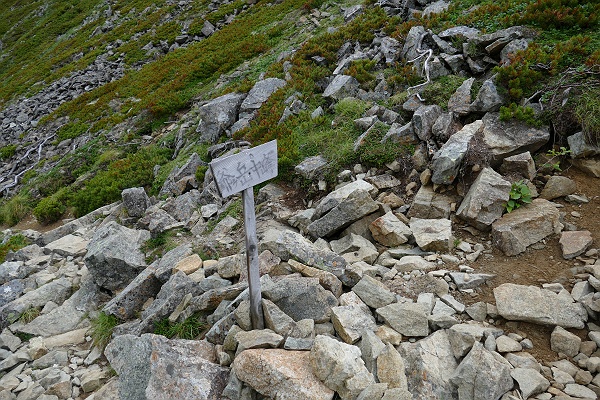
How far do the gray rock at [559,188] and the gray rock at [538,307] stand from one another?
2.32 m

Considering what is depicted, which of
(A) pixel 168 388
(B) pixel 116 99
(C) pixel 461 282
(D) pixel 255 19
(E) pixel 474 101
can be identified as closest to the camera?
(A) pixel 168 388

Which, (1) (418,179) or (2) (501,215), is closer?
(2) (501,215)

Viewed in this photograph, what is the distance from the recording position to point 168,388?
418 cm

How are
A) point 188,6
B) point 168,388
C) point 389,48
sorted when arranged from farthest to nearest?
point 188,6, point 389,48, point 168,388

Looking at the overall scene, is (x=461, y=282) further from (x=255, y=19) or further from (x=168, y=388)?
(x=255, y=19)

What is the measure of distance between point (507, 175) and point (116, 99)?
21.5 m

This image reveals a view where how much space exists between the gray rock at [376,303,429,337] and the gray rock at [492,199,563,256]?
77.7 inches

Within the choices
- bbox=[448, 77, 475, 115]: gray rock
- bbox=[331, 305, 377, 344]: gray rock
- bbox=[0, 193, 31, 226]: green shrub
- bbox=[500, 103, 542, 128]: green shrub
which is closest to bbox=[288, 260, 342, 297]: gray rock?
bbox=[331, 305, 377, 344]: gray rock

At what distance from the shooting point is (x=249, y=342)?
175 inches

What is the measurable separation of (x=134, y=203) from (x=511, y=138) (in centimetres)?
945

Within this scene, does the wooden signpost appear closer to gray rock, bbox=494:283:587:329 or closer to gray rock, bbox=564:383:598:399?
gray rock, bbox=494:283:587:329

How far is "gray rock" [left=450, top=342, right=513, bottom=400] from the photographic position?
3877 mm

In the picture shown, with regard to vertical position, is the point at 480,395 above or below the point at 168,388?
below

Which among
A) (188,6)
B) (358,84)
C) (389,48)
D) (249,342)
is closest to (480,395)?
(249,342)
